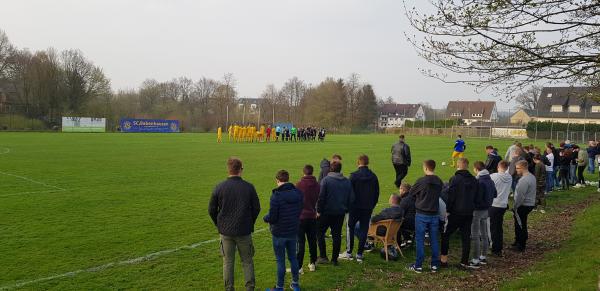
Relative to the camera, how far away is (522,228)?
8.08 meters

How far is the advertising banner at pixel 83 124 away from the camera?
183ft

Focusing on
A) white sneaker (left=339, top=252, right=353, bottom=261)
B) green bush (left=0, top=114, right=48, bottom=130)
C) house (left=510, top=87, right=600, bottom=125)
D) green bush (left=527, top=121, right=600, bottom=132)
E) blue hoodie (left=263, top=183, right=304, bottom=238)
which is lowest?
white sneaker (left=339, top=252, right=353, bottom=261)

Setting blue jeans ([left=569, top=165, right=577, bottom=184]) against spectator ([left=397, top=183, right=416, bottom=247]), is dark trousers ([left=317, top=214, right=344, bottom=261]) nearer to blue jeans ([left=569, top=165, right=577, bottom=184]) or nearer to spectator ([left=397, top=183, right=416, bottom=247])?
spectator ([left=397, top=183, right=416, bottom=247])

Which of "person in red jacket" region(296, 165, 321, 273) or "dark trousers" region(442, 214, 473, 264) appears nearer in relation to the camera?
"person in red jacket" region(296, 165, 321, 273)

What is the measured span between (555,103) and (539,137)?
2481 centimetres

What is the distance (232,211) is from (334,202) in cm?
187

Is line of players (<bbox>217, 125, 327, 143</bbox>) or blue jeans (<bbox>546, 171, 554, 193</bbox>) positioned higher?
line of players (<bbox>217, 125, 327, 143</bbox>)

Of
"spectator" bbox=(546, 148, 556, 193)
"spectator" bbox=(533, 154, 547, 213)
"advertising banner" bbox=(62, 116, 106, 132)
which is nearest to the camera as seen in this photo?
"spectator" bbox=(533, 154, 547, 213)

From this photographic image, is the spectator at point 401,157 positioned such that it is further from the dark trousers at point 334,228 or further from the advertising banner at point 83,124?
the advertising banner at point 83,124

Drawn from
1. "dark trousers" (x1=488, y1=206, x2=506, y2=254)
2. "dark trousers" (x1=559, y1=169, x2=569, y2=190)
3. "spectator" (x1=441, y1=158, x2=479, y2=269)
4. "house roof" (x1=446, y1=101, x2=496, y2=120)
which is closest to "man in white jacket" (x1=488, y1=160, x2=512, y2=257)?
"dark trousers" (x1=488, y1=206, x2=506, y2=254)

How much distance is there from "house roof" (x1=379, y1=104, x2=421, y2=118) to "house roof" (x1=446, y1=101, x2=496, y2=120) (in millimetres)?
17056

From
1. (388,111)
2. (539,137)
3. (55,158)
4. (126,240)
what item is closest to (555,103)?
(539,137)

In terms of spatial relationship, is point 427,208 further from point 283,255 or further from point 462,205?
point 283,255

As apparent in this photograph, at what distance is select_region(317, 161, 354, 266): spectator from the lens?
6672mm
